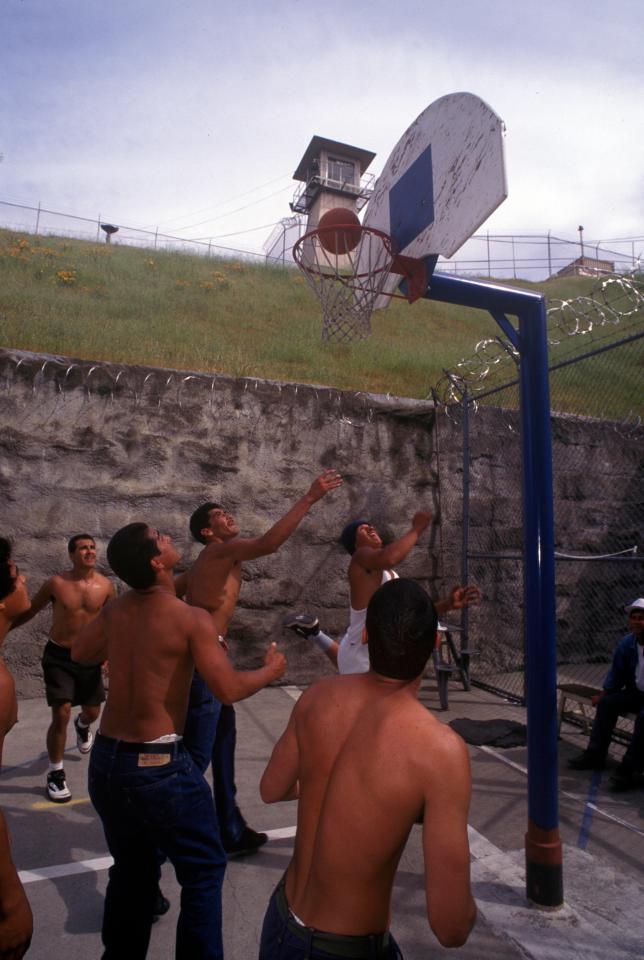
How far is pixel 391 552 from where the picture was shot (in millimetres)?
4125

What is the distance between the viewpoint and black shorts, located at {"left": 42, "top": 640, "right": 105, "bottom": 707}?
4.72 meters

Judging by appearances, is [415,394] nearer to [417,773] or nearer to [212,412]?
[212,412]

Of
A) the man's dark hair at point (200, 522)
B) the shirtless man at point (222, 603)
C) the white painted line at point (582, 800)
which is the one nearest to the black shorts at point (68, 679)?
the shirtless man at point (222, 603)

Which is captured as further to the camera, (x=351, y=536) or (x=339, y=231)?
(x=351, y=536)

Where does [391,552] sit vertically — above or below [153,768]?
above

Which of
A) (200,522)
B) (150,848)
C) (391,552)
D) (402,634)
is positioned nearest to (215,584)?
(200,522)

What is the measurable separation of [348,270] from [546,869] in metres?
3.36

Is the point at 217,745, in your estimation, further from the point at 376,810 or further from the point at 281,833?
the point at 376,810

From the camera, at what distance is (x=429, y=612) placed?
1.77 meters

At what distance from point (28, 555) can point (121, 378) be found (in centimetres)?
201

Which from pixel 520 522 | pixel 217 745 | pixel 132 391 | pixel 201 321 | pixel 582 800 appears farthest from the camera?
pixel 201 321

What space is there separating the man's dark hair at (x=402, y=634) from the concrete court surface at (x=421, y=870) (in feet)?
6.07

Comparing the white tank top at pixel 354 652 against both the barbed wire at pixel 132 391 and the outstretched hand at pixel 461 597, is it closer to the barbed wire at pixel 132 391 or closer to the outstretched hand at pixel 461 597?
the outstretched hand at pixel 461 597

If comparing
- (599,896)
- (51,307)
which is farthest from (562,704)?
(51,307)
